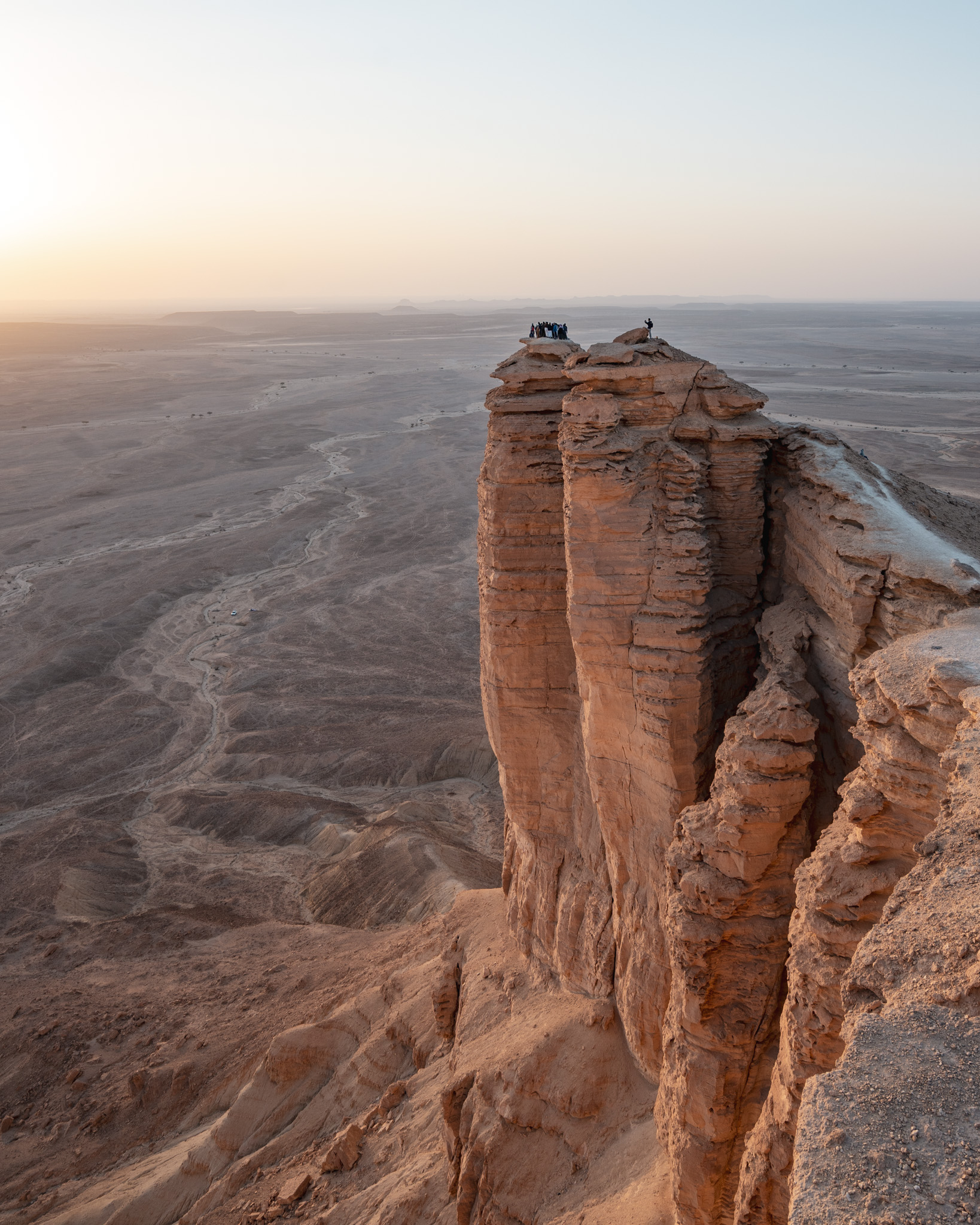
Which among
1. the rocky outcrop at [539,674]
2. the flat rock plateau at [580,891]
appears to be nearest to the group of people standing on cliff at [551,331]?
the flat rock plateau at [580,891]

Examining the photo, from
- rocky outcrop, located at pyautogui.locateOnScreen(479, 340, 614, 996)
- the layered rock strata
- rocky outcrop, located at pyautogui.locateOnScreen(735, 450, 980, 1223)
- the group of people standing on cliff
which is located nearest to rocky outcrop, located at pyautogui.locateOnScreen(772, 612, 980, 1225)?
rocky outcrop, located at pyautogui.locateOnScreen(735, 450, 980, 1223)

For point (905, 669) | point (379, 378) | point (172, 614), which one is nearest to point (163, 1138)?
point (905, 669)

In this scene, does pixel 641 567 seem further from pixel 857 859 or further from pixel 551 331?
pixel 551 331

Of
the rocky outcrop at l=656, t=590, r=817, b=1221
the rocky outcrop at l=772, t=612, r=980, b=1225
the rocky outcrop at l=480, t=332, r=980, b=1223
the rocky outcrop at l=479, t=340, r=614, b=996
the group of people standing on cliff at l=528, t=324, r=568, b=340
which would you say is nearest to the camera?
the rocky outcrop at l=772, t=612, r=980, b=1225

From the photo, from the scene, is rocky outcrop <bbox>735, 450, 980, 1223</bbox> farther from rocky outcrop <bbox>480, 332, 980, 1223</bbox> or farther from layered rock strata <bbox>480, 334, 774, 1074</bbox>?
layered rock strata <bbox>480, 334, 774, 1074</bbox>

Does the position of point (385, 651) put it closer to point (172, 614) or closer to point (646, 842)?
point (172, 614)
